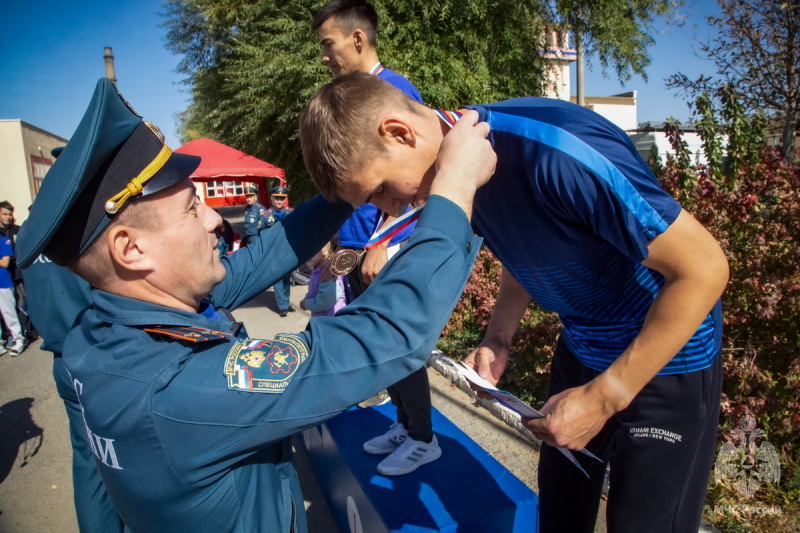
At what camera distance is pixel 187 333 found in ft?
4.10

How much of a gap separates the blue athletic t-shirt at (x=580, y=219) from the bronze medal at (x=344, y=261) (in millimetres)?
990

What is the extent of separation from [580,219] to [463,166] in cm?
37

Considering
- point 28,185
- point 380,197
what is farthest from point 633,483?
point 28,185

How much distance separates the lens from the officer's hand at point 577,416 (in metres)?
1.36

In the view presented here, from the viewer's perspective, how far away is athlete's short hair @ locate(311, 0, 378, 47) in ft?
10.9

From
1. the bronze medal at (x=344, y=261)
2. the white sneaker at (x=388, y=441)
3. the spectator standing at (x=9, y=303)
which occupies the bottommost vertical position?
the spectator standing at (x=9, y=303)

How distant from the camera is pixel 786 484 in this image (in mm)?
2861

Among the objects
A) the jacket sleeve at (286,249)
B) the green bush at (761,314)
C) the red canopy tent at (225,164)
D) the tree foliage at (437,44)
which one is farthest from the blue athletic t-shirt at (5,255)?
the green bush at (761,314)

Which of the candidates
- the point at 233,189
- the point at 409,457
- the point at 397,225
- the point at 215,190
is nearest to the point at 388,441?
the point at 409,457

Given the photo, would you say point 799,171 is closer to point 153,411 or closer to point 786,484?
point 786,484

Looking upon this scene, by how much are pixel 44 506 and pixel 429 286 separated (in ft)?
13.5

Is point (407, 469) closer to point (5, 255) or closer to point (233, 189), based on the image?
point (5, 255)

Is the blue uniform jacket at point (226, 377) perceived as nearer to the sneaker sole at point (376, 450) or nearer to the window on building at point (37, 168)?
the sneaker sole at point (376, 450)

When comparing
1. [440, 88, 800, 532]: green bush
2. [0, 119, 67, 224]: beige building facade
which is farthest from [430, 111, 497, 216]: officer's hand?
[0, 119, 67, 224]: beige building facade
